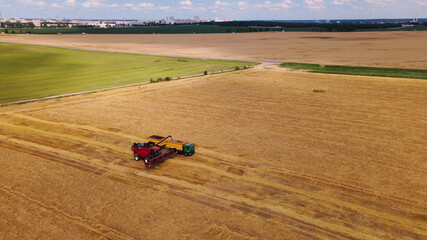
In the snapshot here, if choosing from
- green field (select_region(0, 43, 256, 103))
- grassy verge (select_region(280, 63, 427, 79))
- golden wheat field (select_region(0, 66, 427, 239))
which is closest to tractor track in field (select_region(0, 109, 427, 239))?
golden wheat field (select_region(0, 66, 427, 239))

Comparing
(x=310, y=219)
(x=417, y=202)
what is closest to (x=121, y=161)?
(x=310, y=219)

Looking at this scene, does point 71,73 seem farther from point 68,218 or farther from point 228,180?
point 228,180

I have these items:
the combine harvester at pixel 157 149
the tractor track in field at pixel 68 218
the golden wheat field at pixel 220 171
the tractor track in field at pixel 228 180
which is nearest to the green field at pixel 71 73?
the golden wheat field at pixel 220 171

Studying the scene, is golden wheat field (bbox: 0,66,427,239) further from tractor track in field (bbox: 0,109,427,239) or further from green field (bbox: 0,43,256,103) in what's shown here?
green field (bbox: 0,43,256,103)

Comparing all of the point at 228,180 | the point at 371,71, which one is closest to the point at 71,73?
the point at 228,180

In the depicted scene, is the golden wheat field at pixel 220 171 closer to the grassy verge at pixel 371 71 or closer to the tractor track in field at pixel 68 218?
the tractor track in field at pixel 68 218

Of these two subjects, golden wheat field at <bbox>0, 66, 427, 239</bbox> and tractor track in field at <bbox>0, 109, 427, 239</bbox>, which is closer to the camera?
golden wheat field at <bbox>0, 66, 427, 239</bbox>
